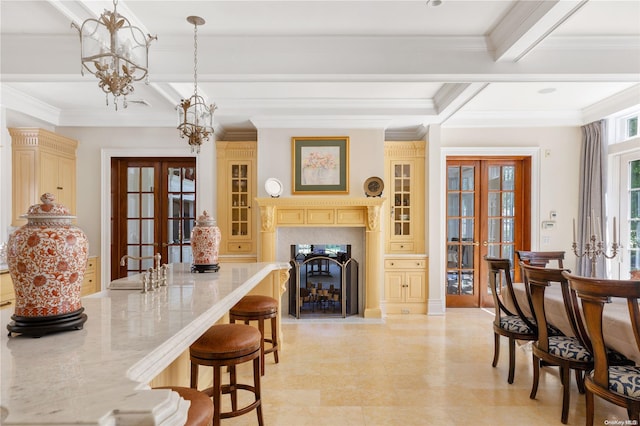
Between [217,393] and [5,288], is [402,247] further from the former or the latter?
[5,288]

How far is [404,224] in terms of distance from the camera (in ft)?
17.3

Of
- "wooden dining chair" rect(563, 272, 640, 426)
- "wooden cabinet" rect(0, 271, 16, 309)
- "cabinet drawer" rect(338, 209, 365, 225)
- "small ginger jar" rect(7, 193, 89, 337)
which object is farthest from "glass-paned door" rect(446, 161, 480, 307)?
"wooden cabinet" rect(0, 271, 16, 309)

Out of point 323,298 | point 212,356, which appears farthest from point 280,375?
point 323,298

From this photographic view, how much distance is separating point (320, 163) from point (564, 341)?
3.39 m

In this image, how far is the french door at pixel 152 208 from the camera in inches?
202

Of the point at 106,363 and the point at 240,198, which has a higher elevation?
the point at 240,198

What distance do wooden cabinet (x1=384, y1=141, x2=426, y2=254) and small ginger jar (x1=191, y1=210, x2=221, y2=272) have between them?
3141mm

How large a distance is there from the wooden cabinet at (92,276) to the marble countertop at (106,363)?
3.59 metres

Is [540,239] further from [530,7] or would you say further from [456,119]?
[530,7]

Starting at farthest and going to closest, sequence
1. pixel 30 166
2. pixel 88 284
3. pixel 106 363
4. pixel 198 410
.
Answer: pixel 88 284 → pixel 30 166 → pixel 198 410 → pixel 106 363

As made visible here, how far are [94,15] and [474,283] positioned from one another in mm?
5411

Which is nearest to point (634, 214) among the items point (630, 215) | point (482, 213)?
point (630, 215)

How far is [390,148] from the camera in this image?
17.2ft

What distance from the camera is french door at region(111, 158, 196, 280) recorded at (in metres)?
5.14
